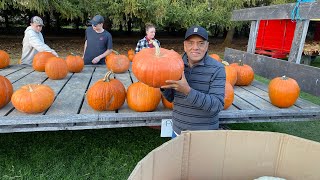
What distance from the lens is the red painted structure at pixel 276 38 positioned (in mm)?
9078

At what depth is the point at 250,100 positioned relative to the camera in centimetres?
298

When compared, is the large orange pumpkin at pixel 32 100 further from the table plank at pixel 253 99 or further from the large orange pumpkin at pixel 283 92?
the large orange pumpkin at pixel 283 92

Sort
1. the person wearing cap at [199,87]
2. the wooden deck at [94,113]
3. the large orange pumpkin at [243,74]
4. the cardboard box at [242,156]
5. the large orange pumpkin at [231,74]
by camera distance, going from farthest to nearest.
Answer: the large orange pumpkin at [243,74] → the large orange pumpkin at [231,74] → the wooden deck at [94,113] → the person wearing cap at [199,87] → the cardboard box at [242,156]

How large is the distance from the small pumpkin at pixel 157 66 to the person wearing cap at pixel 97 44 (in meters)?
3.33

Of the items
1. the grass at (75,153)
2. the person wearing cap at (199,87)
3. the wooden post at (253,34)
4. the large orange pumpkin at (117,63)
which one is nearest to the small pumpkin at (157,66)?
the person wearing cap at (199,87)

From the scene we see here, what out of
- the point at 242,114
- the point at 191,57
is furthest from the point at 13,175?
the point at 242,114

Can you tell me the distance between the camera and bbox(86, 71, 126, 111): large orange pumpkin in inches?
93.7

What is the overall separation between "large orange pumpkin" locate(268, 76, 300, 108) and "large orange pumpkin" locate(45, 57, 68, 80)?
8.55 feet

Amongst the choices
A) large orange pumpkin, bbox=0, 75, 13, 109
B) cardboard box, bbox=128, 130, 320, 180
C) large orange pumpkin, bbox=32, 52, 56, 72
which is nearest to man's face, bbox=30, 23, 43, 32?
large orange pumpkin, bbox=32, 52, 56, 72

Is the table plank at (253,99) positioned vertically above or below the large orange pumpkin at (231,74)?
below

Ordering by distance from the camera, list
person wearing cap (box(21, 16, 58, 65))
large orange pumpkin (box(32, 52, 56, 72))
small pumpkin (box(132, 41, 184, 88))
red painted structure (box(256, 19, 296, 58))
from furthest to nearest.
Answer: red painted structure (box(256, 19, 296, 58)) → person wearing cap (box(21, 16, 58, 65)) → large orange pumpkin (box(32, 52, 56, 72)) → small pumpkin (box(132, 41, 184, 88))

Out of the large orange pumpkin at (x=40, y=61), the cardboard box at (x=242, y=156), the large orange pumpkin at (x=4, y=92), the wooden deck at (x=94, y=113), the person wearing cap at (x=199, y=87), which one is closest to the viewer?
the cardboard box at (x=242, y=156)

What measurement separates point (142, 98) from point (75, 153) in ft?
3.92

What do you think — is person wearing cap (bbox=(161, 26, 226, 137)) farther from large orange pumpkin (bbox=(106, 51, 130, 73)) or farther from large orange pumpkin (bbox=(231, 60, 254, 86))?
large orange pumpkin (bbox=(106, 51, 130, 73))
